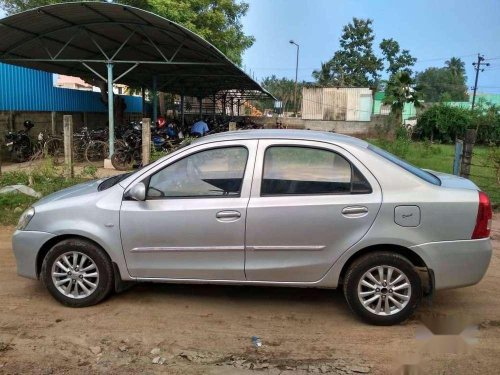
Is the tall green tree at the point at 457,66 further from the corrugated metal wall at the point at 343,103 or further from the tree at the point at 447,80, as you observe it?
the corrugated metal wall at the point at 343,103

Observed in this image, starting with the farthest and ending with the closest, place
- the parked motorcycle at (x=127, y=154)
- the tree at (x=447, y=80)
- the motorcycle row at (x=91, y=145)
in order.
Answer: the tree at (x=447, y=80) → the motorcycle row at (x=91, y=145) → the parked motorcycle at (x=127, y=154)

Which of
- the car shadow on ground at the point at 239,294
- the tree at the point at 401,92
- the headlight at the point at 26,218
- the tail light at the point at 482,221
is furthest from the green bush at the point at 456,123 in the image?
the headlight at the point at 26,218

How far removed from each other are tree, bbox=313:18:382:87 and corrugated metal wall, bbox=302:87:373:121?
106 ft

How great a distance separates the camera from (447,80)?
356 feet

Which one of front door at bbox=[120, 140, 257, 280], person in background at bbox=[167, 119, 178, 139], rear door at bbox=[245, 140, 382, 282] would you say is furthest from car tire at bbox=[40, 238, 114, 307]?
person in background at bbox=[167, 119, 178, 139]

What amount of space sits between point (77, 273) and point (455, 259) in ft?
10.6

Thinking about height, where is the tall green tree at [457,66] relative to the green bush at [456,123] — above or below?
above

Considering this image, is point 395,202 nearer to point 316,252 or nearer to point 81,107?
point 316,252

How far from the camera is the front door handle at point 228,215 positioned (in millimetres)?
4121

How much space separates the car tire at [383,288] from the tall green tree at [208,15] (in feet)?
58.0

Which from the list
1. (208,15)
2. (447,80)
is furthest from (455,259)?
(447,80)

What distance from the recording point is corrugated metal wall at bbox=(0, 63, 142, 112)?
15485mm

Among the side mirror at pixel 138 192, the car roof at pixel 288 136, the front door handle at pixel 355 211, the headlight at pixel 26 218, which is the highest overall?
the car roof at pixel 288 136

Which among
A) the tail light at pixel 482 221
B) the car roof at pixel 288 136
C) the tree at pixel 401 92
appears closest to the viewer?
the tail light at pixel 482 221
